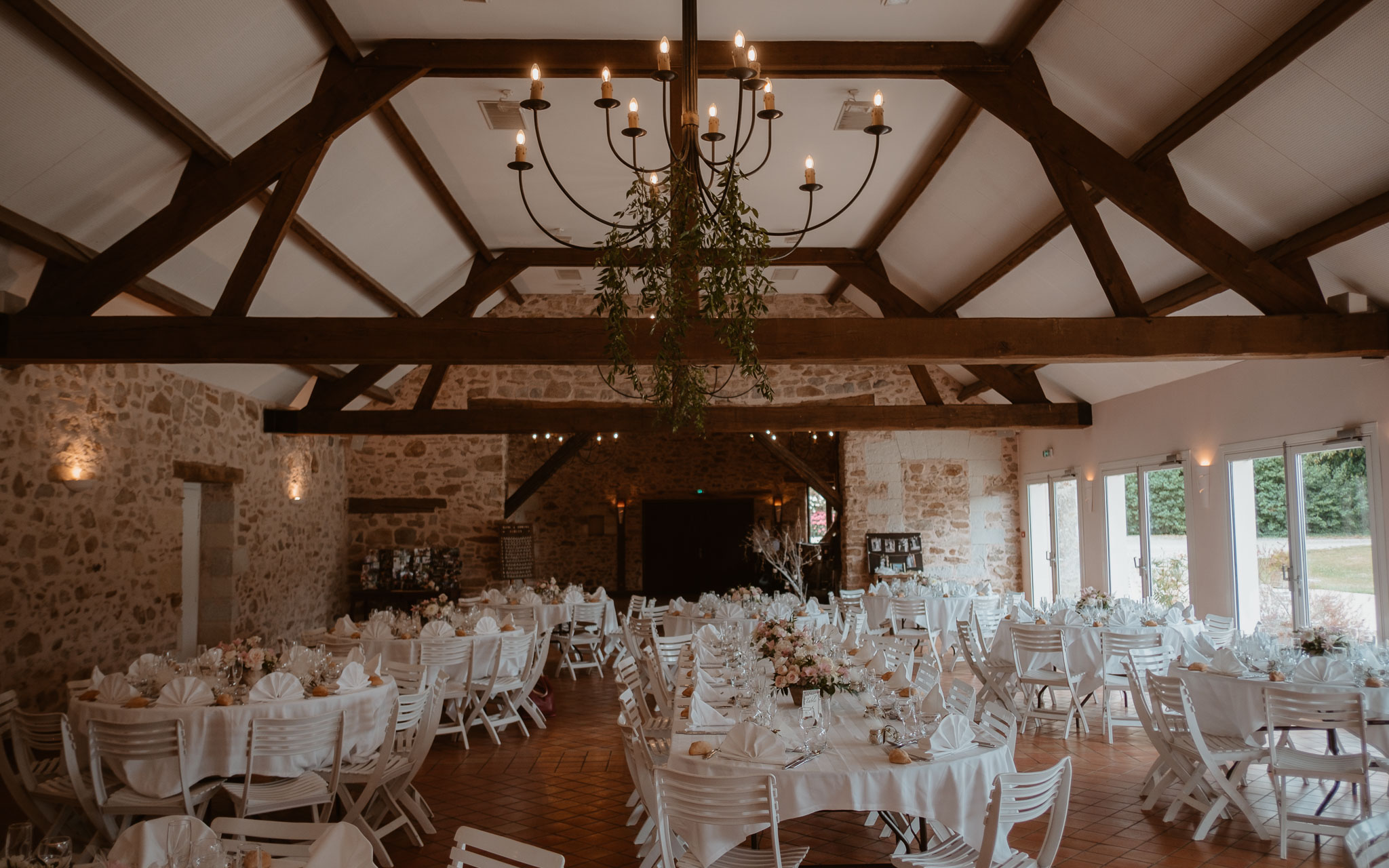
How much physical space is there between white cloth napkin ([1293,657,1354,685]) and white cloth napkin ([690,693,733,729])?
3.14m

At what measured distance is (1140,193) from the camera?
5.96m

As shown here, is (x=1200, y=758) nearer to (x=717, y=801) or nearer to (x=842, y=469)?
(x=717, y=801)

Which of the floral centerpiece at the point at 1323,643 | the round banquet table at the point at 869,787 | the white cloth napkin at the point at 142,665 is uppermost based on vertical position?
the floral centerpiece at the point at 1323,643

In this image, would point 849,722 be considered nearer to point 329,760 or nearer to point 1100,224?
point 329,760

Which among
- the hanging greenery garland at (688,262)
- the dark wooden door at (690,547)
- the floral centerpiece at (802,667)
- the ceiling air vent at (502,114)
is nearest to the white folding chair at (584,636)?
the ceiling air vent at (502,114)

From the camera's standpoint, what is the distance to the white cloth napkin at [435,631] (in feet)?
22.4

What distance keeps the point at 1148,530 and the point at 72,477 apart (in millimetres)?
10064

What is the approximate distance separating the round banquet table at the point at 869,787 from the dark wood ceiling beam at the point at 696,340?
3098mm

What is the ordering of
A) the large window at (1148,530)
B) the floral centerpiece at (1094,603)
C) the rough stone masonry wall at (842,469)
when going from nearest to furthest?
the floral centerpiece at (1094,603) < the large window at (1148,530) < the rough stone masonry wall at (842,469)

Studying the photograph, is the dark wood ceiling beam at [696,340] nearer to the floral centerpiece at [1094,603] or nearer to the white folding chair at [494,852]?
the floral centerpiece at [1094,603]

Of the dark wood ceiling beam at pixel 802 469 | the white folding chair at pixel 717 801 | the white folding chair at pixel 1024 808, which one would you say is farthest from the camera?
the dark wood ceiling beam at pixel 802 469

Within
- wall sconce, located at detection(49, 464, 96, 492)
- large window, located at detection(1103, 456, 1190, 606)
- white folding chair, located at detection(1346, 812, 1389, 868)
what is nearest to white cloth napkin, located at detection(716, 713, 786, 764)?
white folding chair, located at detection(1346, 812, 1389, 868)

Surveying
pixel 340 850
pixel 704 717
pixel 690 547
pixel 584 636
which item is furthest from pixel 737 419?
pixel 340 850

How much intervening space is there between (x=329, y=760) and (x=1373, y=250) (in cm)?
686
